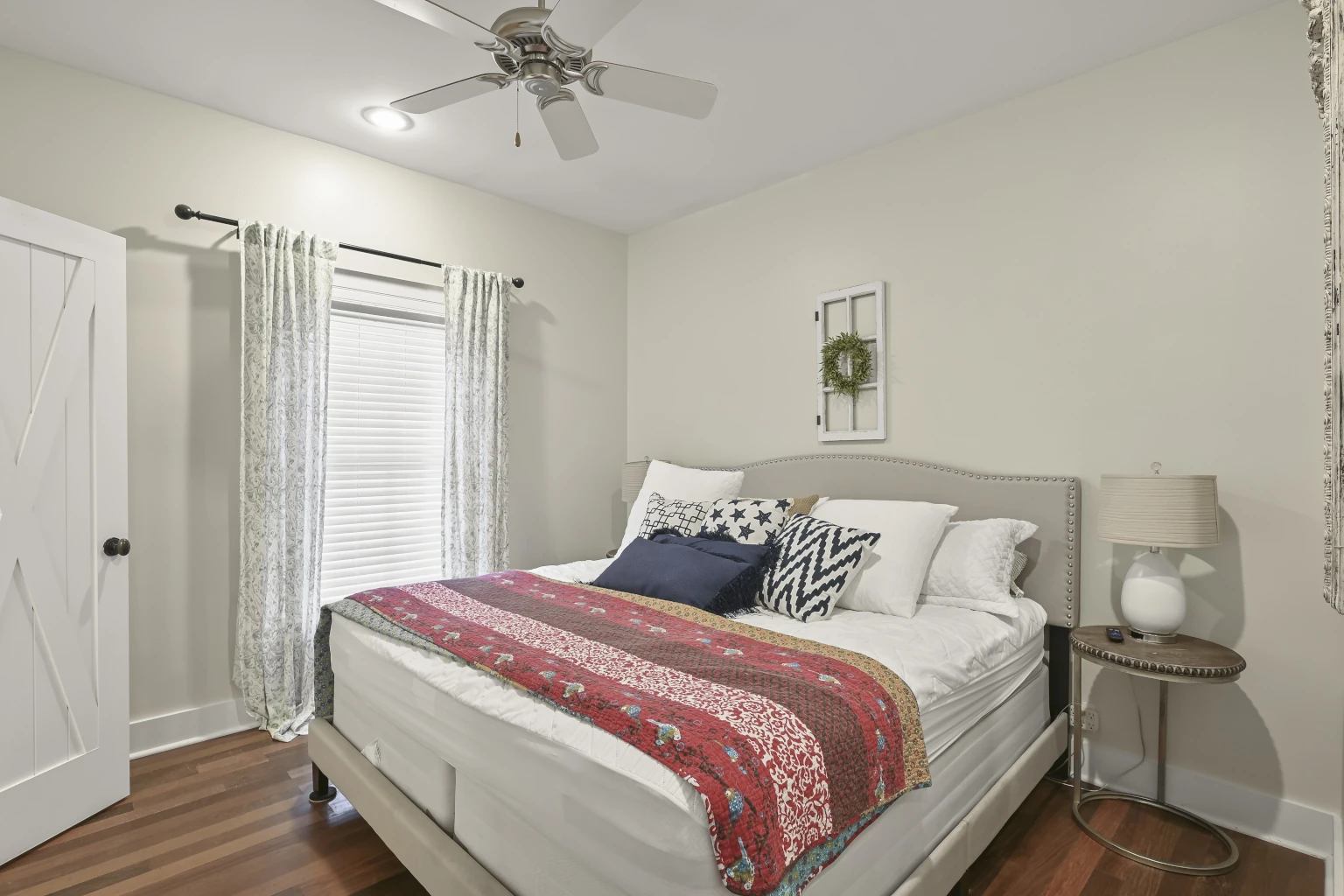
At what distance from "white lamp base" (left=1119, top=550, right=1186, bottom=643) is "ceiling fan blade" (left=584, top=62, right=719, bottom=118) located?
2125 mm

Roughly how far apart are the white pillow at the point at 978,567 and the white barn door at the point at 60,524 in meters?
3.10

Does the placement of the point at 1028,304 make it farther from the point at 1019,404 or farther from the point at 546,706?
the point at 546,706

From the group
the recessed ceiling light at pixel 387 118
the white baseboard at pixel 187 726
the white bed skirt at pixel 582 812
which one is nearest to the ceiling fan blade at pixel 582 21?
the recessed ceiling light at pixel 387 118

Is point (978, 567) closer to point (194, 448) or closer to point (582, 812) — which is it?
point (582, 812)

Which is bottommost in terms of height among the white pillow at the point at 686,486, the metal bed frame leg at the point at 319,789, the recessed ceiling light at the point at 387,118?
the metal bed frame leg at the point at 319,789

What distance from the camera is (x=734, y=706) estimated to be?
1.44 metres

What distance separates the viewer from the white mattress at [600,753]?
4.13 ft

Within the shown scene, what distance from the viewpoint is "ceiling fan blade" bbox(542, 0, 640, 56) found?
173cm

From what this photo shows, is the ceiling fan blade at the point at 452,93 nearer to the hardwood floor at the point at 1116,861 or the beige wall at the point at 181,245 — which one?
the beige wall at the point at 181,245

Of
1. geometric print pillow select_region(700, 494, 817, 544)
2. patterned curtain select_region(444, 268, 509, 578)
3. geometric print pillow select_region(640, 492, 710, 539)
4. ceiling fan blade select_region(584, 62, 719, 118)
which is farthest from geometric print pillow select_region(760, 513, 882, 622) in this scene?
patterned curtain select_region(444, 268, 509, 578)

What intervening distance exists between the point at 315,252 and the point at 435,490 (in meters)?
1.36

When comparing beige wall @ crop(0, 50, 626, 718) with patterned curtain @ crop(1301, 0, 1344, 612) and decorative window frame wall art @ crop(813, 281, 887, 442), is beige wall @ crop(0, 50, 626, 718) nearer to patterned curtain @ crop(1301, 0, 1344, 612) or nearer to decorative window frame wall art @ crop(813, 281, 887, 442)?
decorative window frame wall art @ crop(813, 281, 887, 442)

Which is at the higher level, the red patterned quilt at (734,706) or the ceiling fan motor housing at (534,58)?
the ceiling fan motor housing at (534,58)

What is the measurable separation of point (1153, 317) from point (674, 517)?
2071mm
